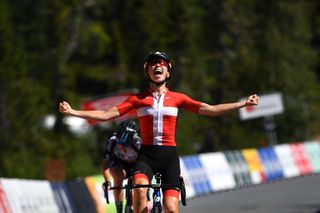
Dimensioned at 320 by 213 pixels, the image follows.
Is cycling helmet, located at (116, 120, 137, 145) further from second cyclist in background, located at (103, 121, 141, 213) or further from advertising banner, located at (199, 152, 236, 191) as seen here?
advertising banner, located at (199, 152, 236, 191)

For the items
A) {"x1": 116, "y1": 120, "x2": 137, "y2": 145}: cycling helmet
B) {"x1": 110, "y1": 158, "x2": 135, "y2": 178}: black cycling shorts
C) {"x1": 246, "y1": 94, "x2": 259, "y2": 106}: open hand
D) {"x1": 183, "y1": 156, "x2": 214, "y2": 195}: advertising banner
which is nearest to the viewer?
{"x1": 246, "y1": 94, "x2": 259, "y2": 106}: open hand

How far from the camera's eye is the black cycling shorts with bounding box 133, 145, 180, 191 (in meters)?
11.8

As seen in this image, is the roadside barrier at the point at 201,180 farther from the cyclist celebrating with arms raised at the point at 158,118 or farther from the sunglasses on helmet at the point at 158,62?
the sunglasses on helmet at the point at 158,62

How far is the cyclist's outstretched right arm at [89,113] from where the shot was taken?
36.8 ft

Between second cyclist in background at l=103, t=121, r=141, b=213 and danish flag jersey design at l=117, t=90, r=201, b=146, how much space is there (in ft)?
12.8

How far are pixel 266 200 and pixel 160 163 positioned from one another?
40.9ft

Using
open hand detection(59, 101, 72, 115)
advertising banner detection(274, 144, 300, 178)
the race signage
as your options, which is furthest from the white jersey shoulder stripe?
the race signage

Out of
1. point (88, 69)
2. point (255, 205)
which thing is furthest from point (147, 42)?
point (255, 205)

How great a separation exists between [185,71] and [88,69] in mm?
16929

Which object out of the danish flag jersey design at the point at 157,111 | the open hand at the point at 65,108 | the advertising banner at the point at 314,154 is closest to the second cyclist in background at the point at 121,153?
the danish flag jersey design at the point at 157,111

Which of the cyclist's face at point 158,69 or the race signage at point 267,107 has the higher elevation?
the race signage at point 267,107

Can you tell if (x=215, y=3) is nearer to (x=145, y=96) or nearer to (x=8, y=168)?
(x=8, y=168)

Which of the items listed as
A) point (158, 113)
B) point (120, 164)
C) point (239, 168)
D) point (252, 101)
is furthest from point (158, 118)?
point (239, 168)

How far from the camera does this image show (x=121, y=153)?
1630 centimetres
